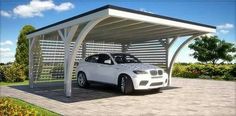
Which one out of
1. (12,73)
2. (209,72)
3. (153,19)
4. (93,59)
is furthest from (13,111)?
(209,72)

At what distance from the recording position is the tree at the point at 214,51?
150 feet

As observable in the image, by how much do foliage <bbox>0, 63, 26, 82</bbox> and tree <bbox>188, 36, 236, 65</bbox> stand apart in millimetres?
33477

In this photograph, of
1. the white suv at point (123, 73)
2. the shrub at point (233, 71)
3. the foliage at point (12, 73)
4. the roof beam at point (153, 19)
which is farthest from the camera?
the shrub at point (233, 71)

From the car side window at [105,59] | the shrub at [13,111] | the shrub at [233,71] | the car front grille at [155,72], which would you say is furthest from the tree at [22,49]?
the shrub at [13,111]

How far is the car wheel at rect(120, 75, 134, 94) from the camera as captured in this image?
11.5 metres

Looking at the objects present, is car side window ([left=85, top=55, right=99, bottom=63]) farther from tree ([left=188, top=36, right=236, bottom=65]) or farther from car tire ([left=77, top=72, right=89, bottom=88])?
tree ([left=188, top=36, right=236, bottom=65])

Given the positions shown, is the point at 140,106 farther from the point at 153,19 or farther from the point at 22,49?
the point at 22,49

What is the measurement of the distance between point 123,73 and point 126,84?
46 cm

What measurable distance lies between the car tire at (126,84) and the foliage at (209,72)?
1144cm

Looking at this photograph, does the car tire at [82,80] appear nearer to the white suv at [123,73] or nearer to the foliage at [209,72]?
the white suv at [123,73]

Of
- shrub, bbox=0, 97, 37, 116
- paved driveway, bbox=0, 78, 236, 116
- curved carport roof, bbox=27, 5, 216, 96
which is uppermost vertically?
curved carport roof, bbox=27, 5, 216, 96

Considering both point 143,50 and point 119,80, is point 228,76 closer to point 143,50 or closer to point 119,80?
point 143,50

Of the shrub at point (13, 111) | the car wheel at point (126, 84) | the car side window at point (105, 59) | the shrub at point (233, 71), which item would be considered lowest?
the shrub at point (13, 111)

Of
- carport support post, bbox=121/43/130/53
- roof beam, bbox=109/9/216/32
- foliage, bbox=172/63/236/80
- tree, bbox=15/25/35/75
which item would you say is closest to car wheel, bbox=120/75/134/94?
roof beam, bbox=109/9/216/32
